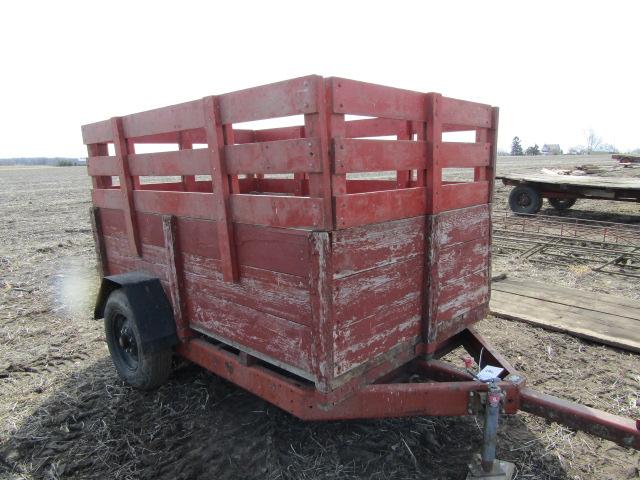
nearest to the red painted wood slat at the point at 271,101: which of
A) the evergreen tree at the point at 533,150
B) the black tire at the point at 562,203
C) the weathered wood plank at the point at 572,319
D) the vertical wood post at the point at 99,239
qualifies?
the vertical wood post at the point at 99,239

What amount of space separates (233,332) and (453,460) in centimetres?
158

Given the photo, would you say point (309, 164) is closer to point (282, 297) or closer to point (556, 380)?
point (282, 297)

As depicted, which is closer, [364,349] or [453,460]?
[364,349]

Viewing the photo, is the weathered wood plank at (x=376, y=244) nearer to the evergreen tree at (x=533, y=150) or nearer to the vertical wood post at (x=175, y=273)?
the vertical wood post at (x=175, y=273)

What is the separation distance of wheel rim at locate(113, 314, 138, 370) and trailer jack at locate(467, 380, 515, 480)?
258cm

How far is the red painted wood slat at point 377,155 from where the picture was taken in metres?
2.04

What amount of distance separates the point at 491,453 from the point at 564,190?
10.6 metres

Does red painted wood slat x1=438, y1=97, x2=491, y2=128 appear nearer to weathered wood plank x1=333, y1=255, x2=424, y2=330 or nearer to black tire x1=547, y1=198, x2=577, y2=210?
weathered wood plank x1=333, y1=255, x2=424, y2=330

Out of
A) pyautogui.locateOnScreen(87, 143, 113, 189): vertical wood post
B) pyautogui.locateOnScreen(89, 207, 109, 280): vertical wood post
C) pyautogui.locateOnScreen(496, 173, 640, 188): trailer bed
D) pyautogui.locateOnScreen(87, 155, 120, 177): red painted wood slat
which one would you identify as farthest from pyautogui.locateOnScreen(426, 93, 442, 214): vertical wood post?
pyautogui.locateOnScreen(496, 173, 640, 188): trailer bed

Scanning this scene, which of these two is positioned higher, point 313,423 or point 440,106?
point 440,106

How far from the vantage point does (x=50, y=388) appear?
3730 mm

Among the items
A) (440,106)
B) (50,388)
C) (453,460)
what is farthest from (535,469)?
(50,388)

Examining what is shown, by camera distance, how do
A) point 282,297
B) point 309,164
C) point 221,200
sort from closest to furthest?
point 309,164 → point 282,297 → point 221,200

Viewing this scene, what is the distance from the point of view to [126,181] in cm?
332
